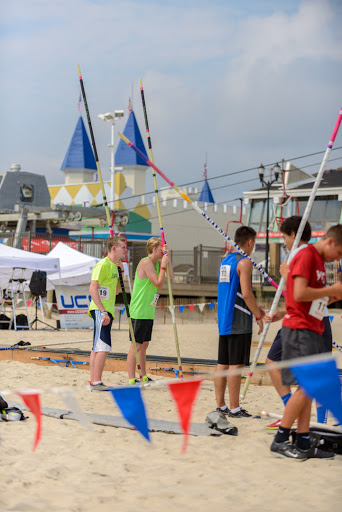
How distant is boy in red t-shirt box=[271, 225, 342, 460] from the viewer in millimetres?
4137

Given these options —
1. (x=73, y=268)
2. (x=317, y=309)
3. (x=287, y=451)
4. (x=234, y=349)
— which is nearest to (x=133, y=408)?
(x=287, y=451)

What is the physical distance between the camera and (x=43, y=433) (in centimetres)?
504

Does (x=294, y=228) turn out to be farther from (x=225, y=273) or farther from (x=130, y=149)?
(x=130, y=149)

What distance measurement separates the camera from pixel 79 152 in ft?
164

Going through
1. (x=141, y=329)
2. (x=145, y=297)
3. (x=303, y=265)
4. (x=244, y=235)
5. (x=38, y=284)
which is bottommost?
(x=38, y=284)

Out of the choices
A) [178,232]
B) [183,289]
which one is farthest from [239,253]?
[178,232]

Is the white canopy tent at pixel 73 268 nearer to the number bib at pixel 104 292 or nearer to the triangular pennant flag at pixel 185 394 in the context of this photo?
the number bib at pixel 104 292

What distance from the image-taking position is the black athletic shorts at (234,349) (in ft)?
18.3

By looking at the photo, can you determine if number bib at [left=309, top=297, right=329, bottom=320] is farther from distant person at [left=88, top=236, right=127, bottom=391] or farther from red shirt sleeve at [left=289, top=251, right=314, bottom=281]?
distant person at [left=88, top=236, right=127, bottom=391]

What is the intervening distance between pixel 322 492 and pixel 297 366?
79cm

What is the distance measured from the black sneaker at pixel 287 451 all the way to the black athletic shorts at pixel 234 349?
1.17 metres

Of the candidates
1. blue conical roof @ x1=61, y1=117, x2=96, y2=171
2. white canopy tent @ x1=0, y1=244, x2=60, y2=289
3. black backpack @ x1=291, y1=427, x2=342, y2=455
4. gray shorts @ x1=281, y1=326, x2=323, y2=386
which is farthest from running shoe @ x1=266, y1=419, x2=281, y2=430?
blue conical roof @ x1=61, y1=117, x2=96, y2=171

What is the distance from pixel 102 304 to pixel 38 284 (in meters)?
9.82

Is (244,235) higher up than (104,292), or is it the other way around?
(244,235)
